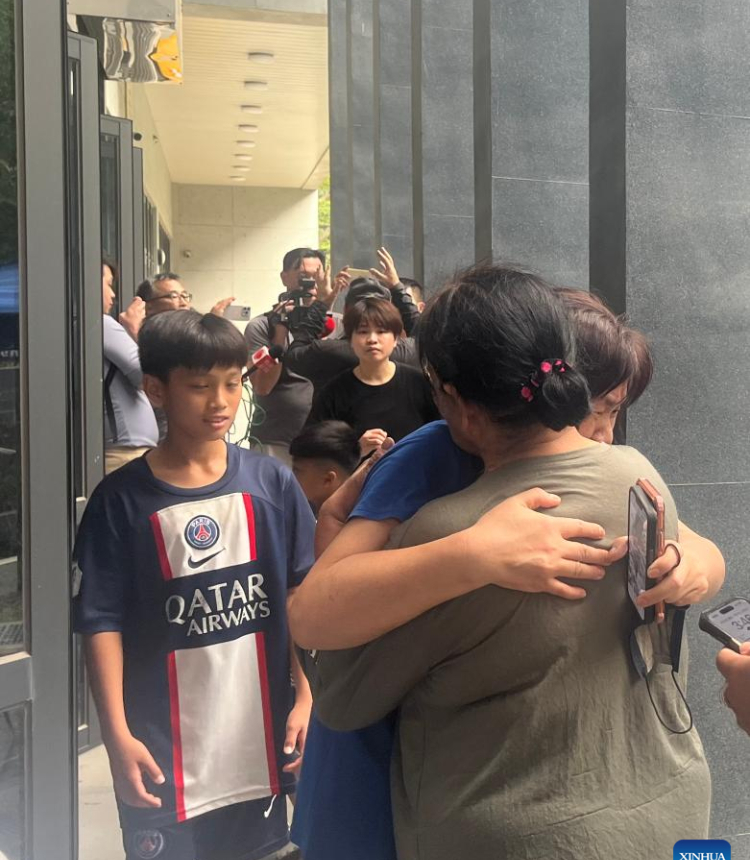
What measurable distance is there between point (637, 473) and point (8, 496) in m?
1.45

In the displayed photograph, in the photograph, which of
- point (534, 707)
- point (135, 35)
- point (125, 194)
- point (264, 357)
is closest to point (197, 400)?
point (534, 707)

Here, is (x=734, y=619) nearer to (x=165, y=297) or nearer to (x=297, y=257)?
(x=165, y=297)

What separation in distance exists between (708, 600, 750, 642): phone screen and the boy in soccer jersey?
0.96 metres

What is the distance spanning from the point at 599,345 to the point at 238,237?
76.3ft

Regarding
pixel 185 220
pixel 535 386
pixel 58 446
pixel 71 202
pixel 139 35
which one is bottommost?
pixel 58 446

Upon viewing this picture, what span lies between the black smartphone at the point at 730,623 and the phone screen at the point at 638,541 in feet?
1.32

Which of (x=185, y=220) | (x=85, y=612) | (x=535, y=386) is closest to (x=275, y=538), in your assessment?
(x=85, y=612)

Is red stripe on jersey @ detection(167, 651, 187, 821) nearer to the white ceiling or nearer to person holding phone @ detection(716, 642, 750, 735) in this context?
person holding phone @ detection(716, 642, 750, 735)

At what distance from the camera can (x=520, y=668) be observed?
4.17ft

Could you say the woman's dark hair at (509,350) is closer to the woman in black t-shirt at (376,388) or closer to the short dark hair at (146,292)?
the woman in black t-shirt at (376,388)

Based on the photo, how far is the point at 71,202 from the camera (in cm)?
226

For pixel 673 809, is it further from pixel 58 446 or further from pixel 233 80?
pixel 233 80

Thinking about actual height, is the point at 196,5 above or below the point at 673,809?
above

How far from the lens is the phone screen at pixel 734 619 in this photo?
1.65 m
